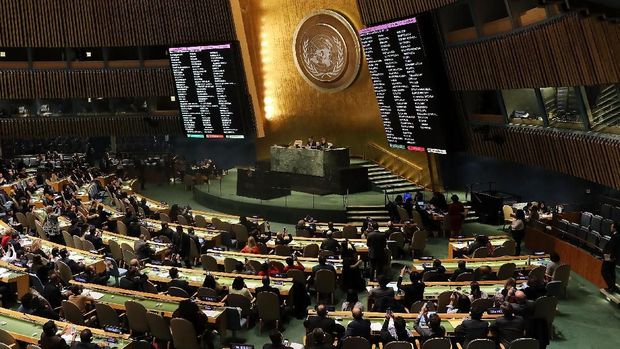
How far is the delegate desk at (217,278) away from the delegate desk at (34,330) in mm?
2768

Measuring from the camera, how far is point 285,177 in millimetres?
23953

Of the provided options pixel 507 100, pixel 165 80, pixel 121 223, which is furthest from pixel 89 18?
pixel 507 100

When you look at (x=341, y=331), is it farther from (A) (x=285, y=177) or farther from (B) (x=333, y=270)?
(A) (x=285, y=177)

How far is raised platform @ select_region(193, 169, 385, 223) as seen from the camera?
69.0ft

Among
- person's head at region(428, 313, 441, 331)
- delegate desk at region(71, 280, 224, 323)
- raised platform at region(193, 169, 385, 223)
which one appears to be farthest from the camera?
raised platform at region(193, 169, 385, 223)

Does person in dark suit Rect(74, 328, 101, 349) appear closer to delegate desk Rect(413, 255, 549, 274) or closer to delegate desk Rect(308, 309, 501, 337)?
delegate desk Rect(308, 309, 501, 337)

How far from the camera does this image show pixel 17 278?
1275cm

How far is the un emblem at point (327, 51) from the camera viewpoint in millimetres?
24984

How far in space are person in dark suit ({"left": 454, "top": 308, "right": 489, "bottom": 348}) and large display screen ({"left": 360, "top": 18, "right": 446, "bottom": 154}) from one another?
10.8 metres

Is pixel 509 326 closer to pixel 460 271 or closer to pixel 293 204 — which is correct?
pixel 460 271

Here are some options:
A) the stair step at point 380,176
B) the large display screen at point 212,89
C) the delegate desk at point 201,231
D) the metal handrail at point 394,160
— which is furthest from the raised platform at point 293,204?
the delegate desk at point 201,231

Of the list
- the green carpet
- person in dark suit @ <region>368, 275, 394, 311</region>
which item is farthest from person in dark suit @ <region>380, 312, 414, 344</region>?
the green carpet

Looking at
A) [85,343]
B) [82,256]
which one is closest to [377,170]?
[82,256]

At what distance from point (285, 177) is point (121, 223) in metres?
7.60
